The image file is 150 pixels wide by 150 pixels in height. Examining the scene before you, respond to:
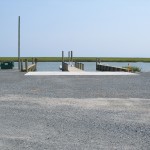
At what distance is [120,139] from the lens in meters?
8.22

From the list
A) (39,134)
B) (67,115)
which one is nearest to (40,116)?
(67,115)

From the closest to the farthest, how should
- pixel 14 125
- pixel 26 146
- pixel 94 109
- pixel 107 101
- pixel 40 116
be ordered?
pixel 26 146, pixel 14 125, pixel 40 116, pixel 94 109, pixel 107 101

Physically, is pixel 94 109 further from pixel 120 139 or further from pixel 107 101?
pixel 120 139

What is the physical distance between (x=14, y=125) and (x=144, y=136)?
118 inches

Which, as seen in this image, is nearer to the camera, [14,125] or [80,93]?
[14,125]

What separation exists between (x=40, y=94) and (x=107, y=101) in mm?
3352

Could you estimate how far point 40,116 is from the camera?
36.2 ft

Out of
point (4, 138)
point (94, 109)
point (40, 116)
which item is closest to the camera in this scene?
point (4, 138)

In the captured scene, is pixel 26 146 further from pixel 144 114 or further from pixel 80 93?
pixel 80 93

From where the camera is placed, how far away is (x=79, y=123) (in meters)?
10.0

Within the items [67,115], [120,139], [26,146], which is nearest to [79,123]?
[67,115]

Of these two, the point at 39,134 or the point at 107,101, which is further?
the point at 107,101

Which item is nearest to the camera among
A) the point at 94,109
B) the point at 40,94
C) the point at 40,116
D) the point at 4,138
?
the point at 4,138

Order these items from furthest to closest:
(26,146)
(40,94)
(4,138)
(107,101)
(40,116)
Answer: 1. (40,94)
2. (107,101)
3. (40,116)
4. (4,138)
5. (26,146)
